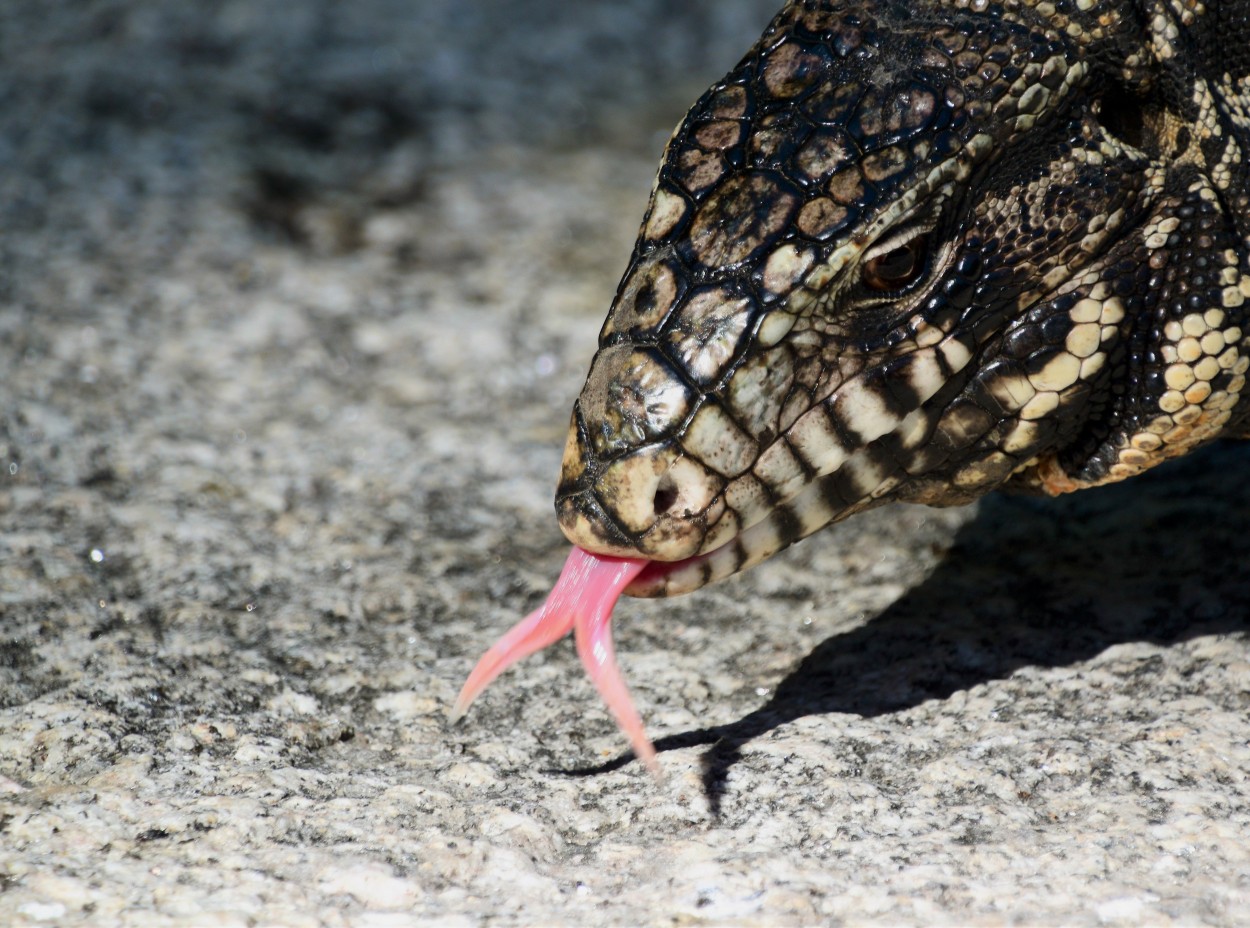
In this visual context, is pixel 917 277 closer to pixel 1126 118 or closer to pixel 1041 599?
pixel 1126 118

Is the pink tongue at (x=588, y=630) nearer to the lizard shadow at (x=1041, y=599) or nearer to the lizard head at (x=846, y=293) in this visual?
the lizard head at (x=846, y=293)

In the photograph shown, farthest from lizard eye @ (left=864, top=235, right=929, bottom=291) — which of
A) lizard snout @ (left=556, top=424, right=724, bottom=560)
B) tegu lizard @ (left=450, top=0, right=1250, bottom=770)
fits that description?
lizard snout @ (left=556, top=424, right=724, bottom=560)

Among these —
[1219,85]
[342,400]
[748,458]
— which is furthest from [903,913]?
[342,400]

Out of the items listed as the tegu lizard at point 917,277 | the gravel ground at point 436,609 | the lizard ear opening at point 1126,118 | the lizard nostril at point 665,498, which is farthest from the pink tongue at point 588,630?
the lizard ear opening at point 1126,118

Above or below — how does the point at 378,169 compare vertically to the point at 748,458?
above

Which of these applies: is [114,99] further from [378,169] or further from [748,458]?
[748,458]

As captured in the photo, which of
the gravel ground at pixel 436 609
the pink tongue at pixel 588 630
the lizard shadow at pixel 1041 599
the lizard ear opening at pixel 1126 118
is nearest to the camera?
the gravel ground at pixel 436 609
